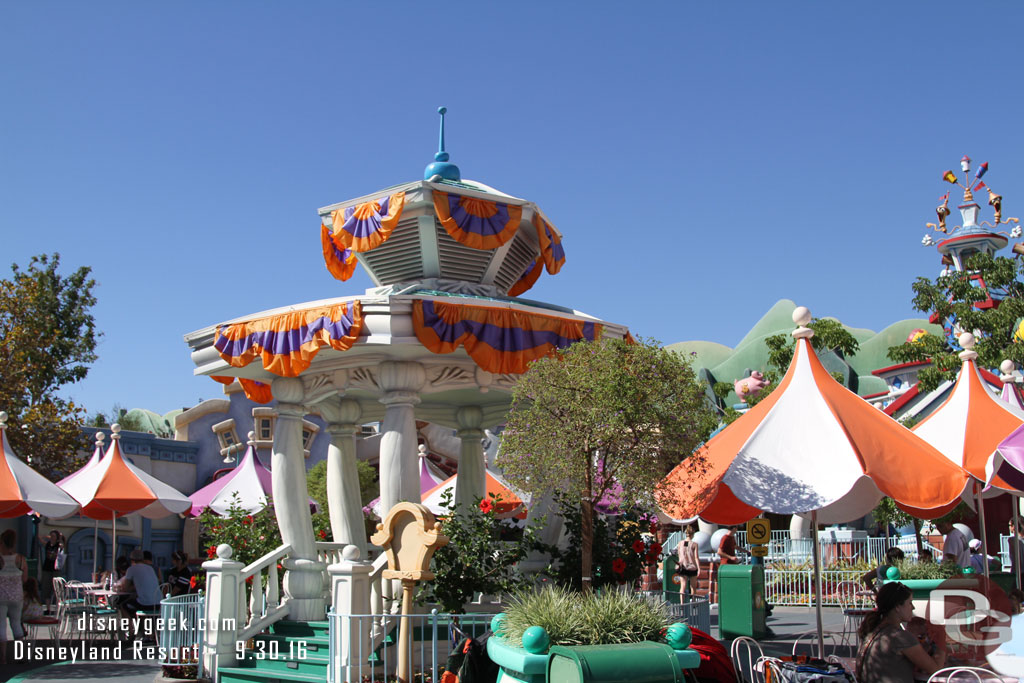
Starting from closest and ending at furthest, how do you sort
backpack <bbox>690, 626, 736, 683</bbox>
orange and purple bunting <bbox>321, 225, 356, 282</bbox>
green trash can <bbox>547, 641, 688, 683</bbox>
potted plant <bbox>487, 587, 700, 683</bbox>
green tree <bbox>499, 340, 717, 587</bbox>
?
green trash can <bbox>547, 641, 688, 683</bbox>
potted plant <bbox>487, 587, 700, 683</bbox>
backpack <bbox>690, 626, 736, 683</bbox>
green tree <bbox>499, 340, 717, 587</bbox>
orange and purple bunting <bbox>321, 225, 356, 282</bbox>

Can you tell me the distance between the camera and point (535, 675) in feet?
19.6

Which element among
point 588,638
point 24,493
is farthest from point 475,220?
point 24,493

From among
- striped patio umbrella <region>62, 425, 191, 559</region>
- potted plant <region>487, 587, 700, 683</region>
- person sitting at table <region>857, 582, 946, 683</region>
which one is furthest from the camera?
striped patio umbrella <region>62, 425, 191, 559</region>

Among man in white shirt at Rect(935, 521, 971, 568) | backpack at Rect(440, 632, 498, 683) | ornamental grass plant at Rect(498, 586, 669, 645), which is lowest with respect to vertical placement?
backpack at Rect(440, 632, 498, 683)

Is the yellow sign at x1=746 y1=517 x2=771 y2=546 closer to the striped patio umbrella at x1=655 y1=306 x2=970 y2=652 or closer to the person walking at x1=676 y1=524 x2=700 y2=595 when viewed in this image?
the person walking at x1=676 y1=524 x2=700 y2=595

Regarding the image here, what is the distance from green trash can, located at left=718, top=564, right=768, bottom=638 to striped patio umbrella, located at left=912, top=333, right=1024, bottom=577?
389 centimetres

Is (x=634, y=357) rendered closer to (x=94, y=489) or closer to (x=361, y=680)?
(x=361, y=680)

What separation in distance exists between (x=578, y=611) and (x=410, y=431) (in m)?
4.92

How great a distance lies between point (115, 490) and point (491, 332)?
10186 mm

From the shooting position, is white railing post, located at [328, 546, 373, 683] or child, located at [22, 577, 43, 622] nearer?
white railing post, located at [328, 546, 373, 683]

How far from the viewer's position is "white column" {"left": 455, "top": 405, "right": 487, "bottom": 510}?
14.3m

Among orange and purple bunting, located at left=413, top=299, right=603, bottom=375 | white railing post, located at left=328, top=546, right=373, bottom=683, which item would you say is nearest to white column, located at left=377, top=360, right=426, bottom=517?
orange and purple bunting, located at left=413, top=299, right=603, bottom=375

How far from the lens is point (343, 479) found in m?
13.3

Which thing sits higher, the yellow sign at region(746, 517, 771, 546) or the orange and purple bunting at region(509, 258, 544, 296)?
the orange and purple bunting at region(509, 258, 544, 296)
